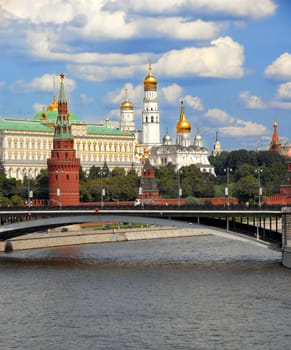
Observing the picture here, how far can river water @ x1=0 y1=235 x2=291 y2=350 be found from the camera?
4153 cm

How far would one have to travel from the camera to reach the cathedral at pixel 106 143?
155 meters

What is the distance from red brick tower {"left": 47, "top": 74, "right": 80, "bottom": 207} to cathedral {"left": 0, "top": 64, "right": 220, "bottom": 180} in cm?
4010

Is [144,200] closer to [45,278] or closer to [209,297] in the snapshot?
[45,278]

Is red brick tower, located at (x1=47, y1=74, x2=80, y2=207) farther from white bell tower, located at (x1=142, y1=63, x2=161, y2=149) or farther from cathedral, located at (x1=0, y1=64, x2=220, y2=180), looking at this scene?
white bell tower, located at (x1=142, y1=63, x2=161, y2=149)

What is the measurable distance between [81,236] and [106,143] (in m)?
82.2

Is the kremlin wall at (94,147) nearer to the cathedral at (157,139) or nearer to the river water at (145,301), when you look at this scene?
the cathedral at (157,139)

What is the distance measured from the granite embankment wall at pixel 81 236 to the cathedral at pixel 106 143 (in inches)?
2072

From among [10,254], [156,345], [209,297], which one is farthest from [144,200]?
[156,345]

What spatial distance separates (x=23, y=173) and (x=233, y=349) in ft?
378

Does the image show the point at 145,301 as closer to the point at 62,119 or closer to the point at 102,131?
the point at 62,119

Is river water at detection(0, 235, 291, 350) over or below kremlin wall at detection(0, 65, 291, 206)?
below

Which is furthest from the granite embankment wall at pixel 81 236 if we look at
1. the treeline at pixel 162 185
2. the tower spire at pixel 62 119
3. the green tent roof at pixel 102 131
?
the green tent roof at pixel 102 131

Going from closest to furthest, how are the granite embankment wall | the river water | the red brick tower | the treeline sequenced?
the river water → the granite embankment wall → the red brick tower → the treeline

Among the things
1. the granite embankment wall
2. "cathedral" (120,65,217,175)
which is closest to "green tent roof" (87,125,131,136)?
"cathedral" (120,65,217,175)
